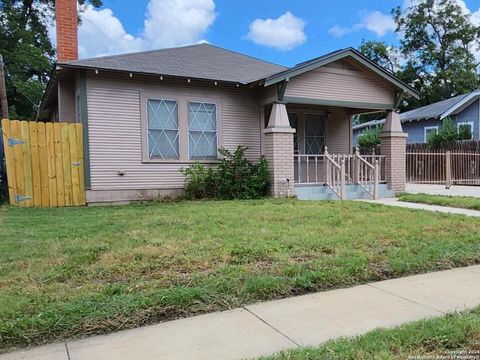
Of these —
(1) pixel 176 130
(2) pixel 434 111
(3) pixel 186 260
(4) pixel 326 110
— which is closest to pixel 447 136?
(2) pixel 434 111

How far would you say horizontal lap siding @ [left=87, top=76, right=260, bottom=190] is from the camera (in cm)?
1029

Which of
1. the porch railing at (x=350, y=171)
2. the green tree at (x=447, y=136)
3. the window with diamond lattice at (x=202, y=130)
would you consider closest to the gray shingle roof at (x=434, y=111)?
the green tree at (x=447, y=136)

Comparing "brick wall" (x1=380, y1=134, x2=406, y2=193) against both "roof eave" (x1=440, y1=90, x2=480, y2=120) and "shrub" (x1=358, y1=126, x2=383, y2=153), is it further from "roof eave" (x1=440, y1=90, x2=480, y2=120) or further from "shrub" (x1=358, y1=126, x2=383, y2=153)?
"roof eave" (x1=440, y1=90, x2=480, y2=120)

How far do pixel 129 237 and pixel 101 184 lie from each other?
498cm

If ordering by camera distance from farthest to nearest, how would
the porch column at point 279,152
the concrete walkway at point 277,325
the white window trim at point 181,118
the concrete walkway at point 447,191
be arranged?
the concrete walkway at point 447,191 → the porch column at point 279,152 → the white window trim at point 181,118 → the concrete walkway at point 277,325

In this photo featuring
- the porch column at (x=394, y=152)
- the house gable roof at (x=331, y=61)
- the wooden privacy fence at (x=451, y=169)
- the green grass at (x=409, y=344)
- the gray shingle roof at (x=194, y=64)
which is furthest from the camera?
the wooden privacy fence at (x=451, y=169)

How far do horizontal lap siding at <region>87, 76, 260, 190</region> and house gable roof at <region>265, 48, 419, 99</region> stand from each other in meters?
2.07

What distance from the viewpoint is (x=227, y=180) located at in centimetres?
1116

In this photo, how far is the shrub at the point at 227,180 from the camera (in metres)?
A: 11.2

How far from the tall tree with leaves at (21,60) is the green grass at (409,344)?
74.8 ft

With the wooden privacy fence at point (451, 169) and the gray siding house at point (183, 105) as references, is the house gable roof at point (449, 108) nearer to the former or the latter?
the wooden privacy fence at point (451, 169)

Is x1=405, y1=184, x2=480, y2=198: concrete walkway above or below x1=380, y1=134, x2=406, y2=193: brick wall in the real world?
below

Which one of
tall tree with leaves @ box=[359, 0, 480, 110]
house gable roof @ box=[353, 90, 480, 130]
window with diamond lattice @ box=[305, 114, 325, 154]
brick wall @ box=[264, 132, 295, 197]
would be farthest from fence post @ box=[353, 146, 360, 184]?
tall tree with leaves @ box=[359, 0, 480, 110]

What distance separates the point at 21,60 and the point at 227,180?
17789 mm
